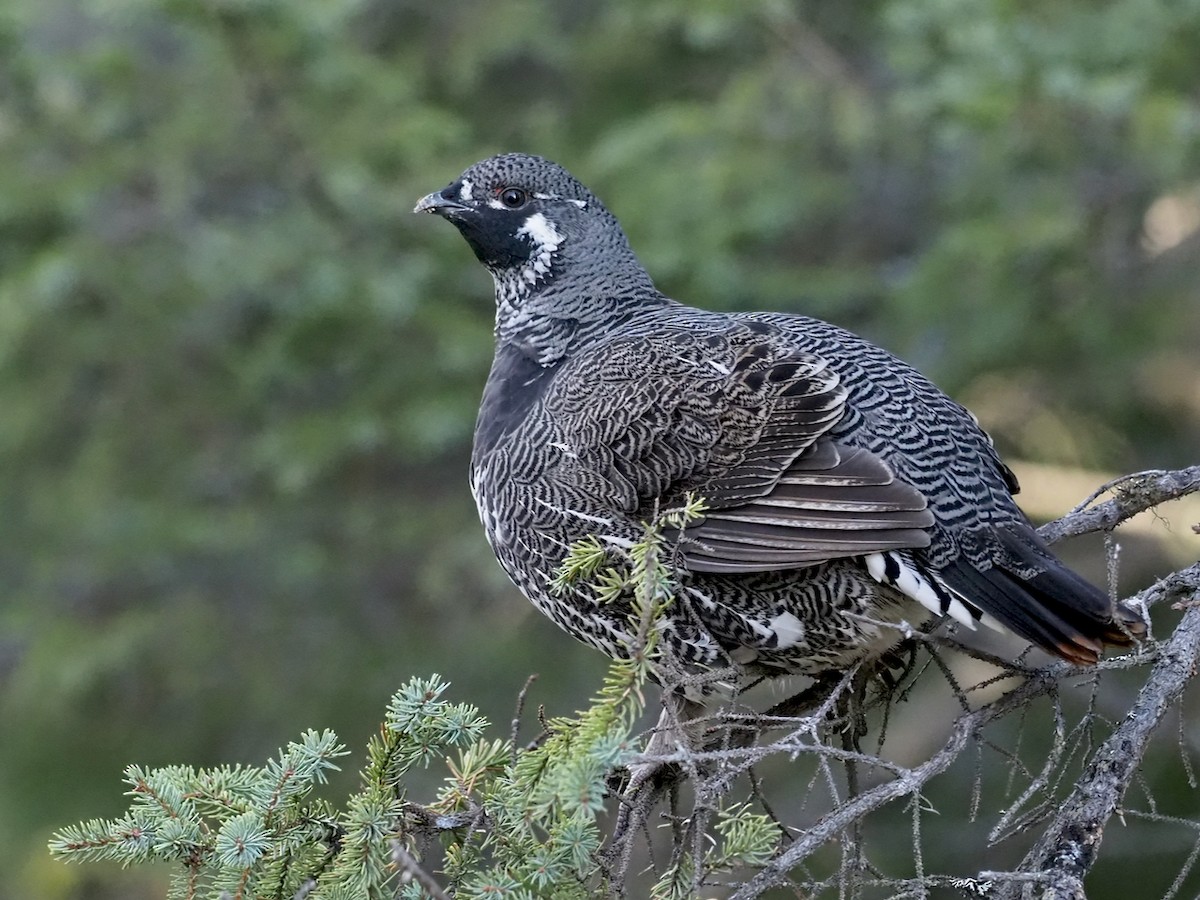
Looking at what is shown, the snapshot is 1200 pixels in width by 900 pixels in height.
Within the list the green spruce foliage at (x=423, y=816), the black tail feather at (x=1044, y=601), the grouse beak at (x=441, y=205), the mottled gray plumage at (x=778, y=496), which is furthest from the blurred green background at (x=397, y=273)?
A: the green spruce foliage at (x=423, y=816)

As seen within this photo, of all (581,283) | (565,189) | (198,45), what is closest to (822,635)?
(581,283)

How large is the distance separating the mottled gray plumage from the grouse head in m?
0.57

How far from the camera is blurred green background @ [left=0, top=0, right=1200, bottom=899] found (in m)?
5.52

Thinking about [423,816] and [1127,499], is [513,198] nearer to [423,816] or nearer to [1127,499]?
[1127,499]

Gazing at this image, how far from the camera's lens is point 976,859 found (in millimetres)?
6828

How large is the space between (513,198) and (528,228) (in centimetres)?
11

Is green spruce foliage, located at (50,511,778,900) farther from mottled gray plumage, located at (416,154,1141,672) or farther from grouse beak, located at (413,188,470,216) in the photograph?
grouse beak, located at (413,188,470,216)

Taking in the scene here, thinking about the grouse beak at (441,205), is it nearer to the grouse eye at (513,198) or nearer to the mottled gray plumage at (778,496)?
the grouse eye at (513,198)

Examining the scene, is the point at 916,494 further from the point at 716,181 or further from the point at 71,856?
the point at 716,181

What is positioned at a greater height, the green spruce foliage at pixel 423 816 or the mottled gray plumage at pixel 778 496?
the mottled gray plumage at pixel 778 496

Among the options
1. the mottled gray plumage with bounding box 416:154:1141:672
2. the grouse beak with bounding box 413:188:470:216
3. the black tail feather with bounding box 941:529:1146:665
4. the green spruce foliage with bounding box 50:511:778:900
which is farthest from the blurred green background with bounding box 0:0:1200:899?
the green spruce foliage with bounding box 50:511:778:900

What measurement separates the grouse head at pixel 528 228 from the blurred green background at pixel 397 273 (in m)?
1.39

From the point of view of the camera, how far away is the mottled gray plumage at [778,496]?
10.0ft

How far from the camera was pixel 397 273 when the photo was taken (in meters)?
5.82
